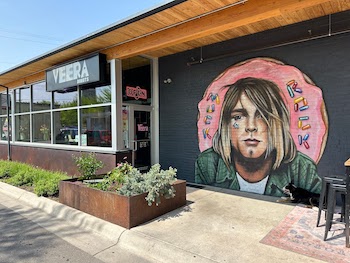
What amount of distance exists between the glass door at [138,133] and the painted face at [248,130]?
2.62 meters

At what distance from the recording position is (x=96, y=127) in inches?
281

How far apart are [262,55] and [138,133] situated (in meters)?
3.78

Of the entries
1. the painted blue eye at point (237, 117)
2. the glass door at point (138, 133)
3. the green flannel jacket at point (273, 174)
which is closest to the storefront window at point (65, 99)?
the glass door at point (138, 133)

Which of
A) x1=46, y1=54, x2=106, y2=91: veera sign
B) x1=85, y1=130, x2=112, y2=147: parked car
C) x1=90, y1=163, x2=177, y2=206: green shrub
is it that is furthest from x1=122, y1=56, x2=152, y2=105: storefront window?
x1=90, y1=163, x2=177, y2=206: green shrub

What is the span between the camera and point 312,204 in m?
4.69

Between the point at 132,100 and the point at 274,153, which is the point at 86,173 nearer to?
the point at 132,100

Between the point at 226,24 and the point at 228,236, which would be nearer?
the point at 228,236

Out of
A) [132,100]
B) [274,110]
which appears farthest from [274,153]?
[132,100]

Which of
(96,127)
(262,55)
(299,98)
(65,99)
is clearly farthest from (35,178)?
(299,98)

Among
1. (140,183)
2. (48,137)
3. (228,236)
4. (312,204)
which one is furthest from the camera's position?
(48,137)

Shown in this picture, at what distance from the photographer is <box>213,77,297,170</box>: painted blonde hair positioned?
5.32 metres

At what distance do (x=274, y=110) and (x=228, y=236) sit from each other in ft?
9.89

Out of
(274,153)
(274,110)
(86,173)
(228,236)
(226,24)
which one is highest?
(226,24)

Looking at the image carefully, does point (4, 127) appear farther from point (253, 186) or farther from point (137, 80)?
point (253, 186)
